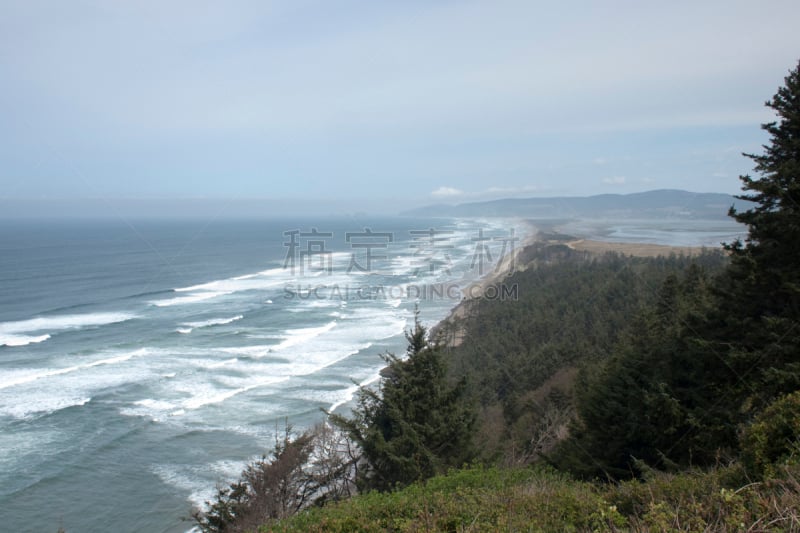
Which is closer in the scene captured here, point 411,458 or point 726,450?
point 726,450

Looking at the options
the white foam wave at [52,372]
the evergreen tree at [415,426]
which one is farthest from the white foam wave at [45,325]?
the evergreen tree at [415,426]

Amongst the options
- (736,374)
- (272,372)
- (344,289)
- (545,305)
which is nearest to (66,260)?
(344,289)

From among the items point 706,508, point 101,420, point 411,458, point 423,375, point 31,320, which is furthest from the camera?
point 31,320

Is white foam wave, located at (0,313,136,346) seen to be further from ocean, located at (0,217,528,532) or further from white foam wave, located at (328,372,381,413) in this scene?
white foam wave, located at (328,372,381,413)

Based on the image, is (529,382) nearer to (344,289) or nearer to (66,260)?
(344,289)

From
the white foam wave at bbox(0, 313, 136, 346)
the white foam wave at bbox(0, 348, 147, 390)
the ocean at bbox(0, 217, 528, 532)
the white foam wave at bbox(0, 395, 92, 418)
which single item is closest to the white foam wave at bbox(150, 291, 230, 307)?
the ocean at bbox(0, 217, 528, 532)

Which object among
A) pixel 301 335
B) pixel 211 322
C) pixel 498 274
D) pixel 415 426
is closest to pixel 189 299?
pixel 211 322

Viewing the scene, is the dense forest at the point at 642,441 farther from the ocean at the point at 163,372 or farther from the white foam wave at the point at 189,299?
the white foam wave at the point at 189,299
